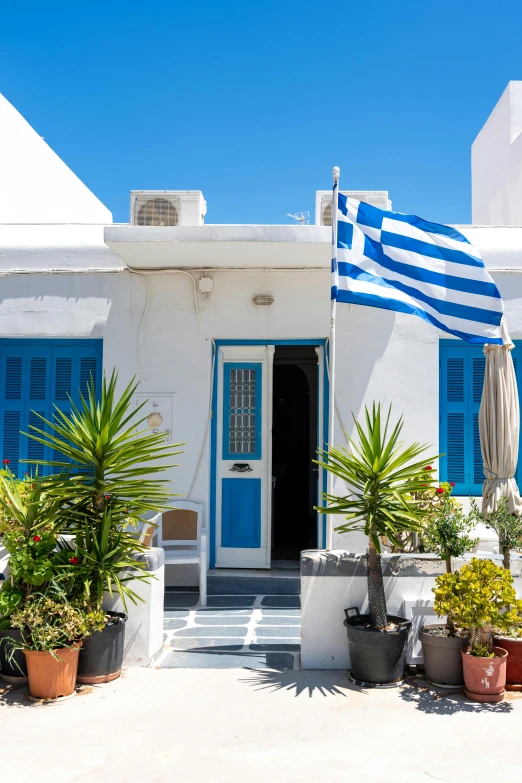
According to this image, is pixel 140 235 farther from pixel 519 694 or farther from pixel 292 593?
pixel 519 694

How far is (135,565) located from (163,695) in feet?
2.91

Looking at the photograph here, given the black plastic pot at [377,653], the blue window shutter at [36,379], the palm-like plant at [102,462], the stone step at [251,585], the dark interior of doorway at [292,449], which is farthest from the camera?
the dark interior of doorway at [292,449]

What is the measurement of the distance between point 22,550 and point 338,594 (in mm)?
2228

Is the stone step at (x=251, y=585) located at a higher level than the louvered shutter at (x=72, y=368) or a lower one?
lower

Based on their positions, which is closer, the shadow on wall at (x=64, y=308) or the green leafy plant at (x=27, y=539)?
the green leafy plant at (x=27, y=539)

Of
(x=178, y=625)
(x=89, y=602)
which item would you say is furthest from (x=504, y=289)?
(x=89, y=602)

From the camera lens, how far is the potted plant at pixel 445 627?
4.73m

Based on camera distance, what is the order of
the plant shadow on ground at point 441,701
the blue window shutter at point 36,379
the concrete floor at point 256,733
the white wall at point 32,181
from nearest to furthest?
the concrete floor at point 256,733 → the plant shadow on ground at point 441,701 → the blue window shutter at point 36,379 → the white wall at point 32,181

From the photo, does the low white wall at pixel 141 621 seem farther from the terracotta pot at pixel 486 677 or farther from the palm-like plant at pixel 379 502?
the terracotta pot at pixel 486 677

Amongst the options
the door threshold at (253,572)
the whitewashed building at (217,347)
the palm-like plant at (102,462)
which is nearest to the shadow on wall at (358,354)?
the whitewashed building at (217,347)

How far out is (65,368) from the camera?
7770mm

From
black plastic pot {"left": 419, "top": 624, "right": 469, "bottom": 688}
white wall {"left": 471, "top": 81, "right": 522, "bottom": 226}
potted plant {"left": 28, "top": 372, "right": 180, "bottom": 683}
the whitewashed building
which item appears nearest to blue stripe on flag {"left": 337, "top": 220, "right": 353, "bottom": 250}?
the whitewashed building

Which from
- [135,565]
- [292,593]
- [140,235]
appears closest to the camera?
[135,565]

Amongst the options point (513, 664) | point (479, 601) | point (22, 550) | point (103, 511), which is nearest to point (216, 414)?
point (103, 511)
